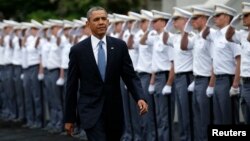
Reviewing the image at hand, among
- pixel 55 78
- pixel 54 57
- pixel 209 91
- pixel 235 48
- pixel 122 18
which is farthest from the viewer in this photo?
pixel 55 78

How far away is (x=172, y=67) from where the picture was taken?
533 inches

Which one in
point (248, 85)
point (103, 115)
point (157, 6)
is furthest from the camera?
point (157, 6)

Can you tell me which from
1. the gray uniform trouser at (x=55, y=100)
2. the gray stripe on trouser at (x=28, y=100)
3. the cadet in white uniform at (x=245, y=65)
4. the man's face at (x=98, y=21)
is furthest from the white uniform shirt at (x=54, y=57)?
the man's face at (x=98, y=21)

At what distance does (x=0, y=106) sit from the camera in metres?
21.2

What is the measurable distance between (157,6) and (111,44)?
23.8 meters

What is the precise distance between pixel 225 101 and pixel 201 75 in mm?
575

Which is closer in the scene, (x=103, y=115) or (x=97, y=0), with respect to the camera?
(x=103, y=115)

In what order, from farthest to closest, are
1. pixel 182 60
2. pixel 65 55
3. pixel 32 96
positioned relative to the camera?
1. pixel 32 96
2. pixel 65 55
3. pixel 182 60

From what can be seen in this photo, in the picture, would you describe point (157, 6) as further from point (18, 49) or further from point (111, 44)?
point (111, 44)

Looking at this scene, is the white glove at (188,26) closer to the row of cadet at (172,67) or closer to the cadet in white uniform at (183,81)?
the row of cadet at (172,67)

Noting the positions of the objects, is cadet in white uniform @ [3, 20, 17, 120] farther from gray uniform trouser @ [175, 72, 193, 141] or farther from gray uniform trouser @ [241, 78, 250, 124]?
gray uniform trouser @ [241, 78, 250, 124]

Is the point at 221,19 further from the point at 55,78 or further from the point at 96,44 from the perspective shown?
the point at 55,78

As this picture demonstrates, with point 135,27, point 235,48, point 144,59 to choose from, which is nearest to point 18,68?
point 135,27

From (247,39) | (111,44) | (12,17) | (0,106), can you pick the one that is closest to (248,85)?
(247,39)
